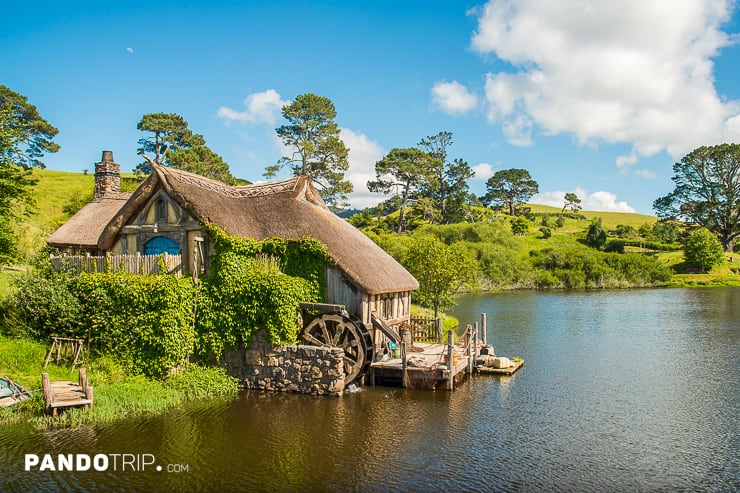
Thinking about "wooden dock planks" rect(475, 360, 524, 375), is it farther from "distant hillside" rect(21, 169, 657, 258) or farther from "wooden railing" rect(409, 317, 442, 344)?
"distant hillside" rect(21, 169, 657, 258)

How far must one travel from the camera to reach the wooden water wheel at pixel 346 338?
67.9 feet

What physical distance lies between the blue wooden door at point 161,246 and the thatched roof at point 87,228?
210 inches

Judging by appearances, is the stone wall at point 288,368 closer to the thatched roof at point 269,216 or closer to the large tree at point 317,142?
the thatched roof at point 269,216

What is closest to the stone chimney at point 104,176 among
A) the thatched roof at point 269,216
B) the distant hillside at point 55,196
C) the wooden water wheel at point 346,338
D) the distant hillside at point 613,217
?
the thatched roof at point 269,216

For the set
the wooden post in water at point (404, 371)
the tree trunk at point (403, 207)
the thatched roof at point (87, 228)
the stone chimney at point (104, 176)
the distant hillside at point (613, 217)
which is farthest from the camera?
the distant hillside at point (613, 217)

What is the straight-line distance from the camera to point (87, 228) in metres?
28.6

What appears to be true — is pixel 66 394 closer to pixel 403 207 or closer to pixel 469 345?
pixel 469 345

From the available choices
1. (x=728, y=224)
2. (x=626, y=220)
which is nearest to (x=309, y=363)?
(x=728, y=224)

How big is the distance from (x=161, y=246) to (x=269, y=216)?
Result: 4687 millimetres

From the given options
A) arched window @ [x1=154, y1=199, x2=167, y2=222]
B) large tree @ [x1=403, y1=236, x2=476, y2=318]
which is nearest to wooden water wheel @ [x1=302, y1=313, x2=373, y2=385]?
arched window @ [x1=154, y1=199, x2=167, y2=222]

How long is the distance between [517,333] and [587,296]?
2865cm

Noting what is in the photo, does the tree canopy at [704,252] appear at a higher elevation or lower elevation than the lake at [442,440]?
higher

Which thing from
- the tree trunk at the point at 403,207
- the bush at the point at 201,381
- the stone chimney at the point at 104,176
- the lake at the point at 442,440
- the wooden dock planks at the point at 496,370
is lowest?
the lake at the point at 442,440

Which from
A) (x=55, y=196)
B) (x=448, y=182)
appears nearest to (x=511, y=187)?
(x=448, y=182)
